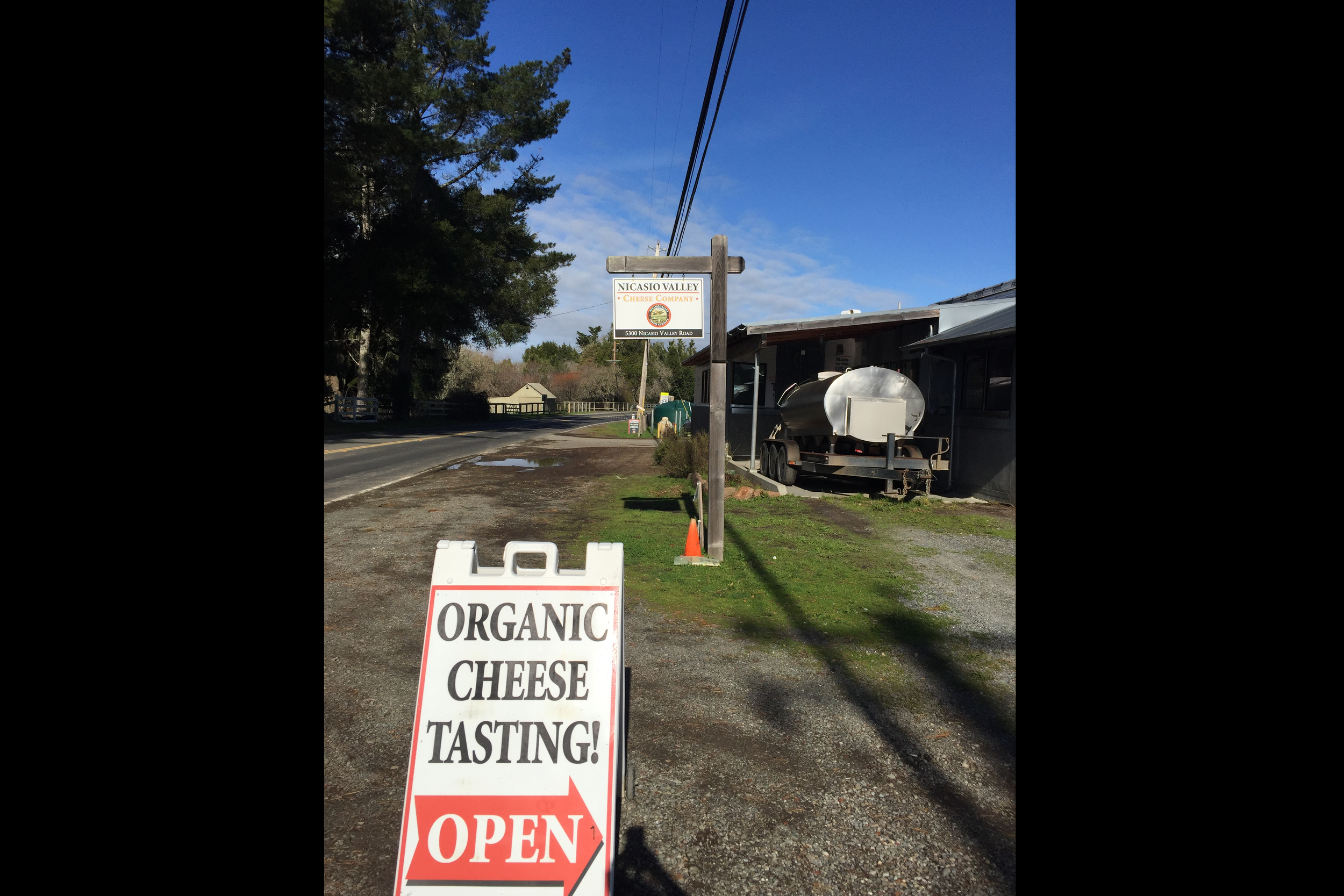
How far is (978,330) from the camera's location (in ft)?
42.6

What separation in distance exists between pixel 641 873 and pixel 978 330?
1218 cm

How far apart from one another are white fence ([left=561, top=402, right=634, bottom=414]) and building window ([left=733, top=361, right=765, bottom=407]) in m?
72.0

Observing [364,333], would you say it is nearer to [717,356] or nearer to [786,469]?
[786,469]

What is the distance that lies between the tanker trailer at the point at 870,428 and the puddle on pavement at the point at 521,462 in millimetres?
7591

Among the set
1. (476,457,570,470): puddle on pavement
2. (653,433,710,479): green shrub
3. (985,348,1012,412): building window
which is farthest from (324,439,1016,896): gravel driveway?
(476,457,570,470): puddle on pavement

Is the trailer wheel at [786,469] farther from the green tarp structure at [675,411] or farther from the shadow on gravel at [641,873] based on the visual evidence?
the green tarp structure at [675,411]

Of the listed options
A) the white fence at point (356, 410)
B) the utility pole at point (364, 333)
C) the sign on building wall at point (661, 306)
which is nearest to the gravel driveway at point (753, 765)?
the sign on building wall at point (661, 306)

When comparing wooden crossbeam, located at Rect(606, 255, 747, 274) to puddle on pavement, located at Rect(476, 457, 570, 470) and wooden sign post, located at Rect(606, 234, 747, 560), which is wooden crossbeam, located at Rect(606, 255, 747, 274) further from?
puddle on pavement, located at Rect(476, 457, 570, 470)

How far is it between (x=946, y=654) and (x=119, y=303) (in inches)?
206

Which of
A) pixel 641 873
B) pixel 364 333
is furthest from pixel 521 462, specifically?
pixel 364 333

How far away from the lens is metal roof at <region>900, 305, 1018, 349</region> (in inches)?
469

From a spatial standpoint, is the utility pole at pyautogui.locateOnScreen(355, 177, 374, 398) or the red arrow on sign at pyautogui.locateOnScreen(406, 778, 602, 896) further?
the utility pole at pyautogui.locateOnScreen(355, 177, 374, 398)
